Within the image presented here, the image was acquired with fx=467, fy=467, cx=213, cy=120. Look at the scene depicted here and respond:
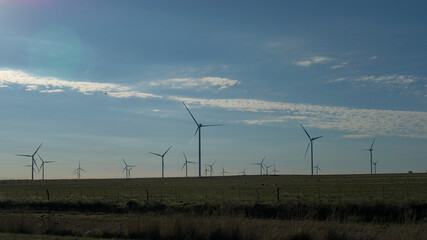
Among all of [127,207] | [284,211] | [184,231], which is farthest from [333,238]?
[127,207]

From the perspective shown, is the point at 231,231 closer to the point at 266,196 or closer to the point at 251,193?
the point at 266,196

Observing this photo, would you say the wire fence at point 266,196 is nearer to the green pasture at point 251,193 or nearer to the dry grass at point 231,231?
the green pasture at point 251,193

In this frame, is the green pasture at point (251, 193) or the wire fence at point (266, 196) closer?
the wire fence at point (266, 196)

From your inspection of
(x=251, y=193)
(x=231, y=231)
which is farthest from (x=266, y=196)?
(x=231, y=231)

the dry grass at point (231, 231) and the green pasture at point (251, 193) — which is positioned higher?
the dry grass at point (231, 231)

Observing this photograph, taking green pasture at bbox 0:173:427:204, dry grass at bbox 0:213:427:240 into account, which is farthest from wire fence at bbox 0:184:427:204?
dry grass at bbox 0:213:427:240

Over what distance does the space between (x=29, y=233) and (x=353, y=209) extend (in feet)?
85.0

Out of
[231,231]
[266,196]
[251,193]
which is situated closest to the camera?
[231,231]

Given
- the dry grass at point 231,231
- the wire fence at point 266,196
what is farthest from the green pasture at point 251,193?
the dry grass at point 231,231

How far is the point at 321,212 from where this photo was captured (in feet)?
130

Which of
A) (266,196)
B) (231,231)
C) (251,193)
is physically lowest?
(251,193)

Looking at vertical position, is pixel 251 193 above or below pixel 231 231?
below

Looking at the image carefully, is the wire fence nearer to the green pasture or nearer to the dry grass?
the green pasture

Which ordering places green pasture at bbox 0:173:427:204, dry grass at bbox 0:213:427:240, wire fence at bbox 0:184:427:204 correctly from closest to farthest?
dry grass at bbox 0:213:427:240
wire fence at bbox 0:184:427:204
green pasture at bbox 0:173:427:204
